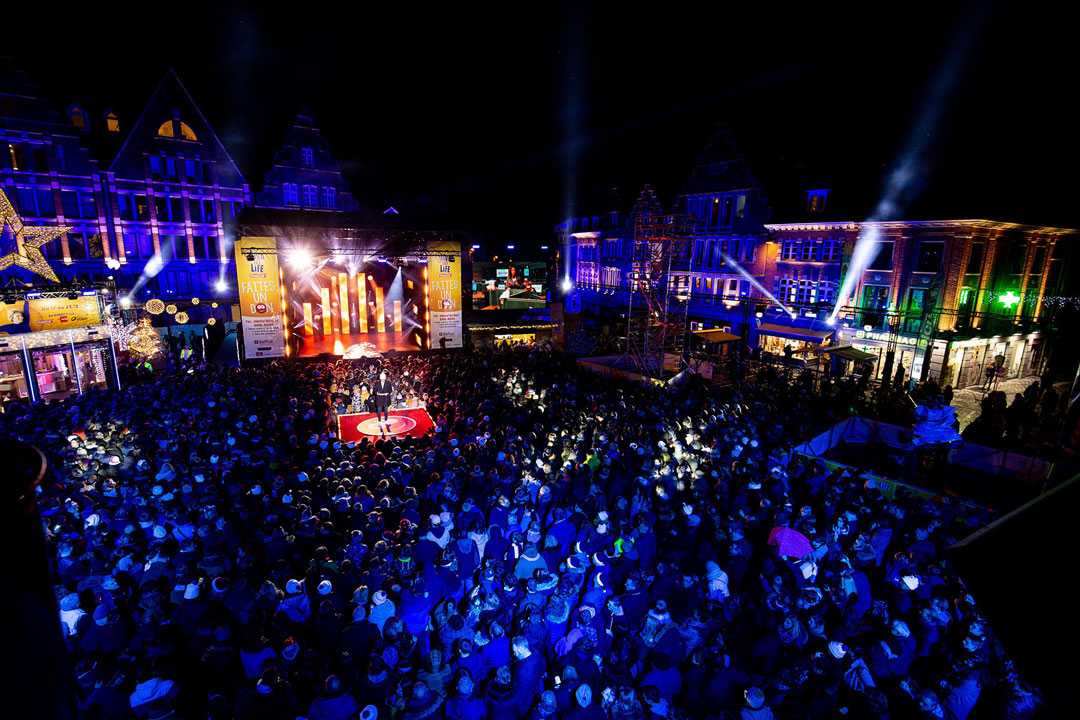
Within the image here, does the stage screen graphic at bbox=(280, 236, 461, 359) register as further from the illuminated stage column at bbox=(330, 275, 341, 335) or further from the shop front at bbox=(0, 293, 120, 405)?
the shop front at bbox=(0, 293, 120, 405)

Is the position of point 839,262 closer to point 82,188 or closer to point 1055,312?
point 1055,312

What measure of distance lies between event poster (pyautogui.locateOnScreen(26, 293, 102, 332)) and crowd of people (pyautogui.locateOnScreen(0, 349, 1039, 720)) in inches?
313

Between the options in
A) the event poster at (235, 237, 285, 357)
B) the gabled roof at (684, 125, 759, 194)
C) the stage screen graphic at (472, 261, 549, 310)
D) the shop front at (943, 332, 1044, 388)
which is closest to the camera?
the event poster at (235, 237, 285, 357)

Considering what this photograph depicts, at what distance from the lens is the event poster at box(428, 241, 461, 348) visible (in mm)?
22406

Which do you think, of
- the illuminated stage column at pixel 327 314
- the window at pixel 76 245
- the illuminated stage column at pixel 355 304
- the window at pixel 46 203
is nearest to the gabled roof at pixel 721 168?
the illuminated stage column at pixel 355 304

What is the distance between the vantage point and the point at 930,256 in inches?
799

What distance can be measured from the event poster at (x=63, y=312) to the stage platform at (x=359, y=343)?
267 inches

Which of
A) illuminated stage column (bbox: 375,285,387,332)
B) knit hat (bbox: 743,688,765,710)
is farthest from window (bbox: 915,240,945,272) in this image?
illuminated stage column (bbox: 375,285,387,332)

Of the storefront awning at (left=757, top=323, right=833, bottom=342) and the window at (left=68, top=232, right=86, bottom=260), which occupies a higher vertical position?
the window at (left=68, top=232, right=86, bottom=260)

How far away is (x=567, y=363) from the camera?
19.6 m

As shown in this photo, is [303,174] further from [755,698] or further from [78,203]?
[755,698]

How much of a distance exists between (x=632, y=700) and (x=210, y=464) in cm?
821

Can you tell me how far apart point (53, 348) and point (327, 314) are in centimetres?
951

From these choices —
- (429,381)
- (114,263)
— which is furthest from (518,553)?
(114,263)
